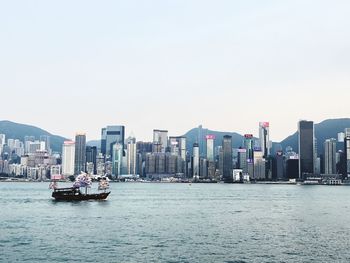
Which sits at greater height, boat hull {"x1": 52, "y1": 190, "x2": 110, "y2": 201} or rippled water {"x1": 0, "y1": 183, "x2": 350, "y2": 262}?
boat hull {"x1": 52, "y1": 190, "x2": 110, "y2": 201}

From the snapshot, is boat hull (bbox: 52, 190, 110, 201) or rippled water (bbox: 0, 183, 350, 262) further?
boat hull (bbox: 52, 190, 110, 201)

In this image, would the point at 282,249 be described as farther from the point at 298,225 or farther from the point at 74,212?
the point at 74,212

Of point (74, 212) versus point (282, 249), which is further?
point (74, 212)

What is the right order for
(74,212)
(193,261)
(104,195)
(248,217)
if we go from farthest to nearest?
(104,195)
(74,212)
(248,217)
(193,261)

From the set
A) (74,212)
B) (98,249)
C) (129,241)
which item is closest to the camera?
(98,249)

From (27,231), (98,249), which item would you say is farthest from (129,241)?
(27,231)

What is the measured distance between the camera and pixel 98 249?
57906 mm

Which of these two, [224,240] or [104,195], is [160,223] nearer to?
[224,240]

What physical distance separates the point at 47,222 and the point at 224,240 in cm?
3754

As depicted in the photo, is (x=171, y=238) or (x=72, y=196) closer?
(x=171, y=238)

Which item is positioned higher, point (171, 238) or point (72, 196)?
point (72, 196)

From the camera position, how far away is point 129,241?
63.9 metres

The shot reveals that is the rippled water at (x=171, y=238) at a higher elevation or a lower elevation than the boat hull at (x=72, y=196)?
lower

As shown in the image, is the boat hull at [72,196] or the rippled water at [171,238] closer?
the rippled water at [171,238]
